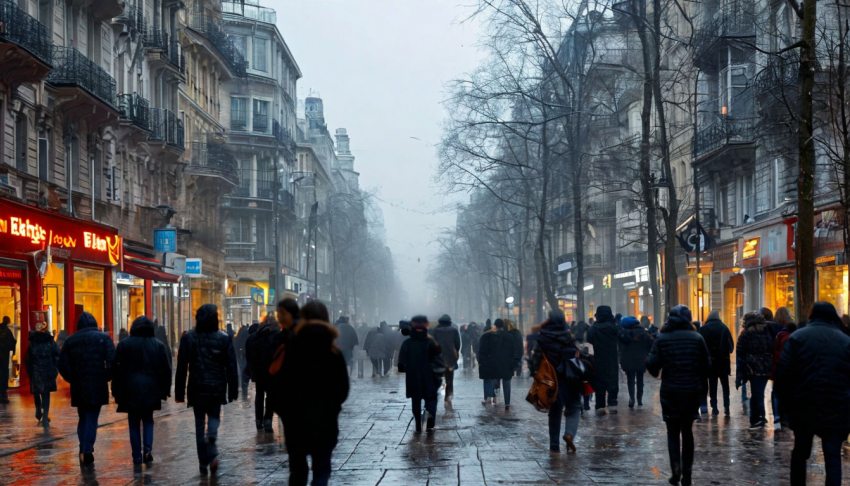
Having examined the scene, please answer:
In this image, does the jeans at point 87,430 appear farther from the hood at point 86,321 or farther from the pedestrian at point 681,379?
the pedestrian at point 681,379

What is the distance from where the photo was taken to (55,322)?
92.7 feet

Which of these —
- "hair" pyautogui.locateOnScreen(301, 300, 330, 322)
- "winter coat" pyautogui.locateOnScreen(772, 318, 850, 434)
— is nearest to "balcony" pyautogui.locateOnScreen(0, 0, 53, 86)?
"hair" pyautogui.locateOnScreen(301, 300, 330, 322)

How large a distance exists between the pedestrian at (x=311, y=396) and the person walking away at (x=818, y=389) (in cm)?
388

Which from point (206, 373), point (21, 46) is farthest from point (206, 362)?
point (21, 46)

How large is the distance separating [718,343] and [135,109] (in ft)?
79.3

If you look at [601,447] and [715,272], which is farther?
[715,272]

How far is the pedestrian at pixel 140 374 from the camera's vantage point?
11609 millimetres

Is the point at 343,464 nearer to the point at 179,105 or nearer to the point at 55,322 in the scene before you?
the point at 55,322

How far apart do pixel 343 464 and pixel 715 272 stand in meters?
32.8

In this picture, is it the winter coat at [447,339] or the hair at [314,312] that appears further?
the winter coat at [447,339]

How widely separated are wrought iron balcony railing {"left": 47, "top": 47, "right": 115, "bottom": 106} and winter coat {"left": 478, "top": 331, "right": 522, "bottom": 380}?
14241 mm

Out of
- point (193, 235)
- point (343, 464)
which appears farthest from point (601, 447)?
point (193, 235)

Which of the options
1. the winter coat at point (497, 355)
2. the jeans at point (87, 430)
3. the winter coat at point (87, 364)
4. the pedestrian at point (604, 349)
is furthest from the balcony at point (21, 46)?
the pedestrian at point (604, 349)

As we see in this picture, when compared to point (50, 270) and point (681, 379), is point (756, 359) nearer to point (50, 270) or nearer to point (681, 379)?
point (681, 379)
